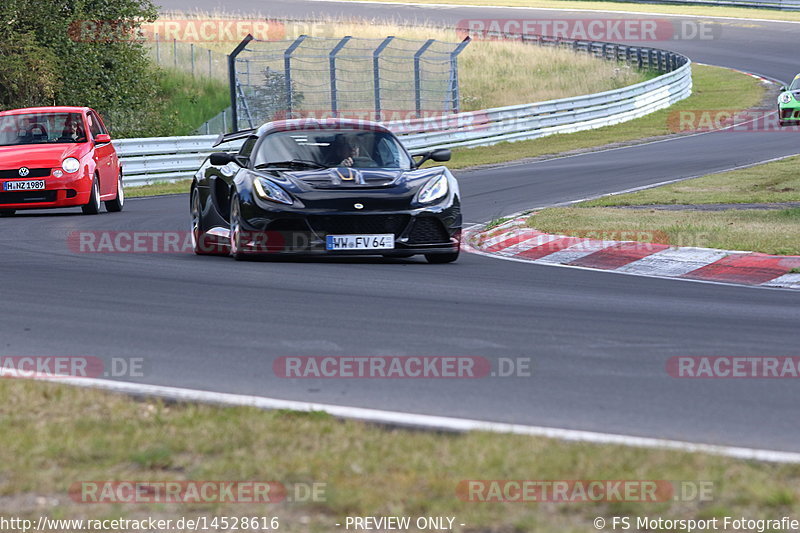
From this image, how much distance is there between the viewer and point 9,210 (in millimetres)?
17875

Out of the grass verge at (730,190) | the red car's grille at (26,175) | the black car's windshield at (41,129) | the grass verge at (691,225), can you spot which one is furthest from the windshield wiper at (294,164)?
the black car's windshield at (41,129)

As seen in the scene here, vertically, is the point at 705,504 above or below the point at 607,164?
above

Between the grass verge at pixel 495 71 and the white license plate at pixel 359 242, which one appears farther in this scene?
the grass verge at pixel 495 71

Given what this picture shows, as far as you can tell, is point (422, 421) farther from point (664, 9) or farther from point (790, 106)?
point (664, 9)

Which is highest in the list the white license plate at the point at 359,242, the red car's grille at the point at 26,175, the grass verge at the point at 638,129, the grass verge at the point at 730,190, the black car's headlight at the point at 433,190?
the black car's headlight at the point at 433,190

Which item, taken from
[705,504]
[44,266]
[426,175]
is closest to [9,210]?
[44,266]

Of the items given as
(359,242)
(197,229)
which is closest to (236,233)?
(359,242)

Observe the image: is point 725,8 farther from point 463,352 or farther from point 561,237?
point 463,352

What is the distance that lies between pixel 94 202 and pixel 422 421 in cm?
1269

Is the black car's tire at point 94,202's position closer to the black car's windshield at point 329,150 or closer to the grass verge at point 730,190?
the black car's windshield at point 329,150

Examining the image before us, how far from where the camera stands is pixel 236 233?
1126 cm

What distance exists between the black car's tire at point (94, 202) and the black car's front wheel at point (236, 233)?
6.14 metres

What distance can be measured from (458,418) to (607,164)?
60.9 feet

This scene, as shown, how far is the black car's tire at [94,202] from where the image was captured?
17031mm
